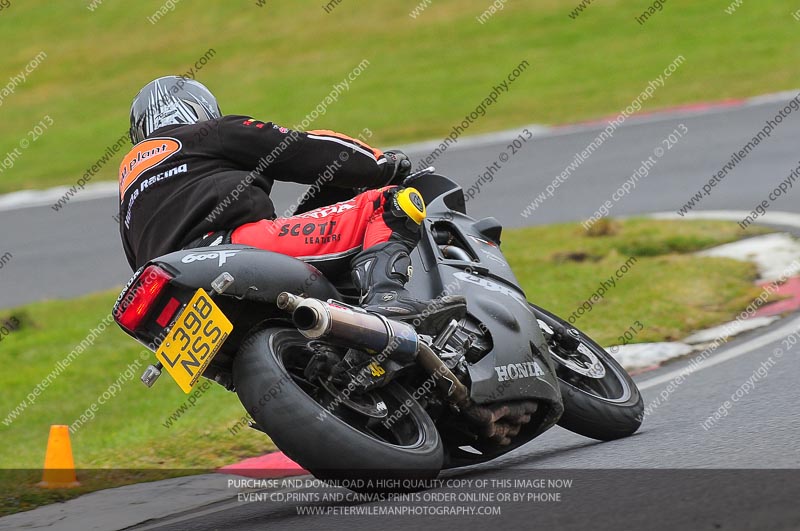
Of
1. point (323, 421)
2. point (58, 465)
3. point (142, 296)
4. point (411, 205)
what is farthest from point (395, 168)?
point (58, 465)

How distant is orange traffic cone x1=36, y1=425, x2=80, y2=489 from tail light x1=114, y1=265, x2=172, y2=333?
1493mm

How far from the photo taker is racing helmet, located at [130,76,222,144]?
490cm

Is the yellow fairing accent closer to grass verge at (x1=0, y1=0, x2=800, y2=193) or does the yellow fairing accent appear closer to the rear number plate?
the rear number plate

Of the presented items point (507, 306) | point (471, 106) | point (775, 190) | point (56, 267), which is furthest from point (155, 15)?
point (507, 306)

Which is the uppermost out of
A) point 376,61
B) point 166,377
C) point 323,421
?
point 323,421

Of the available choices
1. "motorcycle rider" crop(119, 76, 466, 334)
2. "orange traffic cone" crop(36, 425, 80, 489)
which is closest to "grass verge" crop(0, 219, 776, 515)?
"orange traffic cone" crop(36, 425, 80, 489)

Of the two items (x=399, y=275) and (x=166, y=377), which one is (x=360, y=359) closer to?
(x=399, y=275)

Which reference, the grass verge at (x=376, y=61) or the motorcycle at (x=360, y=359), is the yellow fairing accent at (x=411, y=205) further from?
the grass verge at (x=376, y=61)

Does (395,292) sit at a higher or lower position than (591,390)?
higher

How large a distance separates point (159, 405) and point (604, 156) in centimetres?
778

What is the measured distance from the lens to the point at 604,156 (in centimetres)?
1405

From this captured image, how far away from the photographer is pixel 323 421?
3.97 m

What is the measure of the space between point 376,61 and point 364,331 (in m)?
20.4

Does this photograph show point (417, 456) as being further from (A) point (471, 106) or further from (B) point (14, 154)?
(B) point (14, 154)
